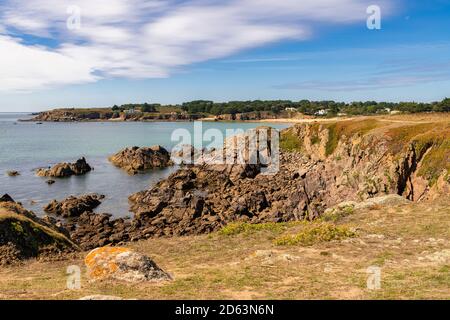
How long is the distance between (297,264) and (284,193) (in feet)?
123

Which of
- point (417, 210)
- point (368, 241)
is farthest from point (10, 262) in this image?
point (417, 210)

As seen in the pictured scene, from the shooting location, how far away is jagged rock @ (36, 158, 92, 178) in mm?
78062

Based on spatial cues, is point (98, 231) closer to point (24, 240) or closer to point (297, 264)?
point (24, 240)

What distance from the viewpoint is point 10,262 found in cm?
2166

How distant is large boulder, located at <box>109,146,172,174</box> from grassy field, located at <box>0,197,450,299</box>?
64.9 meters

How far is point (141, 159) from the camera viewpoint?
297 ft

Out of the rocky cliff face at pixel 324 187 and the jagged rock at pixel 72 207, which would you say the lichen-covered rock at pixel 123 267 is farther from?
the jagged rock at pixel 72 207

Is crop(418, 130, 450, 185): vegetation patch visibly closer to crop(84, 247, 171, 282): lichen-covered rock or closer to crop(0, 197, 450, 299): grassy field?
crop(0, 197, 450, 299): grassy field

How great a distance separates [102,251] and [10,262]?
9.07 meters

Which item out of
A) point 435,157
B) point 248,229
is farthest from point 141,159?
point 248,229

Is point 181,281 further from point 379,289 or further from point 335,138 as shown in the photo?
point 335,138

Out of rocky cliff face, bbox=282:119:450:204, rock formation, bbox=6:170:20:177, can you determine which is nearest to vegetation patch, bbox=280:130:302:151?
rocky cliff face, bbox=282:119:450:204
